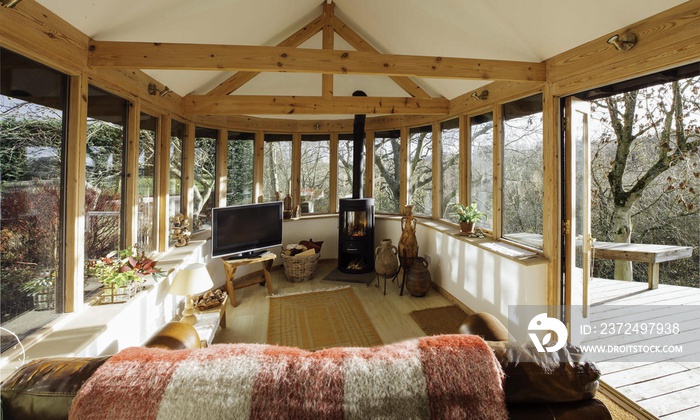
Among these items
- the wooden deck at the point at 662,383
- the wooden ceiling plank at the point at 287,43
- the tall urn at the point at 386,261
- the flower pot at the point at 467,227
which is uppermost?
the wooden ceiling plank at the point at 287,43

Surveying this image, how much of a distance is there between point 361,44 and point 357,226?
258 centimetres

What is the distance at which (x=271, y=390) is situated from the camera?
0.78 meters

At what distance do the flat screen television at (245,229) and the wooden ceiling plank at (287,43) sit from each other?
1.53m

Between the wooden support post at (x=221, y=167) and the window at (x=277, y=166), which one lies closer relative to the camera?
the wooden support post at (x=221, y=167)

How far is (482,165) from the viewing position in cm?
364

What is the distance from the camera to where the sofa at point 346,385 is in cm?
77

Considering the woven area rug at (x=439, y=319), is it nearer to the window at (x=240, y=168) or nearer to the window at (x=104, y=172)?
the window at (x=104, y=172)

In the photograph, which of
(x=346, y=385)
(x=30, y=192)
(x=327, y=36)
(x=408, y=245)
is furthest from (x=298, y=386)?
(x=327, y=36)

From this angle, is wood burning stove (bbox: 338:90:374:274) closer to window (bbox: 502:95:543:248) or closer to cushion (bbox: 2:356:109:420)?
window (bbox: 502:95:543:248)

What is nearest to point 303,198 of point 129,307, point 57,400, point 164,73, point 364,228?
point 364,228

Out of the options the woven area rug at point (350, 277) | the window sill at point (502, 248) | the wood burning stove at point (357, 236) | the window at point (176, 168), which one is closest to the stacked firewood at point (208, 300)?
the window at point (176, 168)

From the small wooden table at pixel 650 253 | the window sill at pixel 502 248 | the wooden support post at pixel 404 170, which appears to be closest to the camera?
the window sill at pixel 502 248

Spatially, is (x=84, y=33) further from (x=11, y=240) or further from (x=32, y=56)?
(x=11, y=240)

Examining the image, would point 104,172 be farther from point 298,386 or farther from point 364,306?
point 364,306
